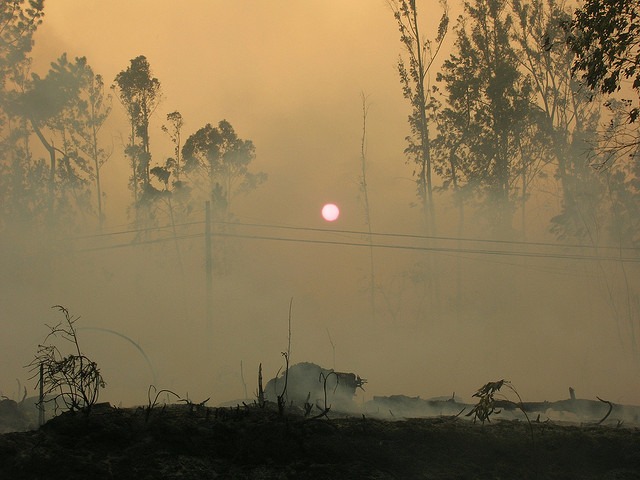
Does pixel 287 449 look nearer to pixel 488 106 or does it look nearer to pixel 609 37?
pixel 609 37

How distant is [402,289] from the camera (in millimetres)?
51812

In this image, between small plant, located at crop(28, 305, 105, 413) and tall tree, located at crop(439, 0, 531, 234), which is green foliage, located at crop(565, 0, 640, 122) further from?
tall tree, located at crop(439, 0, 531, 234)

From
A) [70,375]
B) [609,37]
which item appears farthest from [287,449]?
[609,37]

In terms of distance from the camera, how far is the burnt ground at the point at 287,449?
5.76 m

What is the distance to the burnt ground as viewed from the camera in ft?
18.9

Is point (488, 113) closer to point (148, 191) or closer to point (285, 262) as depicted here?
point (285, 262)

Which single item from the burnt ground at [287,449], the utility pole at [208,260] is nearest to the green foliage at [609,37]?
the burnt ground at [287,449]

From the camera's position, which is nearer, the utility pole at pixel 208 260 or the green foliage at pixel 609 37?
the green foliage at pixel 609 37

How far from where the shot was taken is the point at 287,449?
628cm

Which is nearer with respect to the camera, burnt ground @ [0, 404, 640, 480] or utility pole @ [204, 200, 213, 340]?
burnt ground @ [0, 404, 640, 480]

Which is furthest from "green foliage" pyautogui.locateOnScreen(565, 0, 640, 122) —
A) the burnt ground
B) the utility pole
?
the utility pole

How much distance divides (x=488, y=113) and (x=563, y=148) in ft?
18.4

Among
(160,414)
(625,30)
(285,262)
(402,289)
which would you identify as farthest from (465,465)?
(285,262)

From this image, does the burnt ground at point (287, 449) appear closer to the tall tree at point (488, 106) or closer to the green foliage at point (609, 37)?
the green foliage at point (609, 37)
